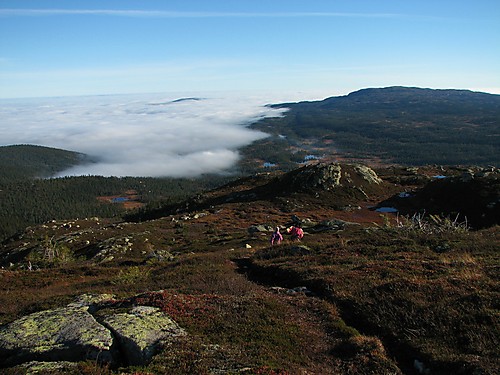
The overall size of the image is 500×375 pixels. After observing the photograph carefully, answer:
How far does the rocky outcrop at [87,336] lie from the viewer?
37.1 ft

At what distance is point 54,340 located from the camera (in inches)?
464

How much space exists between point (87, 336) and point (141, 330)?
1775 millimetres

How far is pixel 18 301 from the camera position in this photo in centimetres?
2212

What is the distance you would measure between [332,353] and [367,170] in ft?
294

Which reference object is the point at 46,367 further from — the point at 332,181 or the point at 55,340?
the point at 332,181

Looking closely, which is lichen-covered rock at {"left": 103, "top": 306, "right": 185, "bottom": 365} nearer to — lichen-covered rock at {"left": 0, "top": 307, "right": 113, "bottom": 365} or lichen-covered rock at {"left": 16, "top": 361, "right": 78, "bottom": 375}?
lichen-covered rock at {"left": 0, "top": 307, "right": 113, "bottom": 365}

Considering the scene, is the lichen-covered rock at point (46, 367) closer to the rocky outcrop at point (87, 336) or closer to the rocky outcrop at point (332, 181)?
the rocky outcrop at point (87, 336)

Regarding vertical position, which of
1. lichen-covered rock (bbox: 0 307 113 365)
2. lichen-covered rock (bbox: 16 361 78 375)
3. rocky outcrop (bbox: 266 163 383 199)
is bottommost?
rocky outcrop (bbox: 266 163 383 199)

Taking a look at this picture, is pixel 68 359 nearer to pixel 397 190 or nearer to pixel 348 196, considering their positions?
pixel 348 196

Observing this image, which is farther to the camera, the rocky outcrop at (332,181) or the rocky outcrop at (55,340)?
the rocky outcrop at (332,181)

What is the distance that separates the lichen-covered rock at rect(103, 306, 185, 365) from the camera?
1159cm

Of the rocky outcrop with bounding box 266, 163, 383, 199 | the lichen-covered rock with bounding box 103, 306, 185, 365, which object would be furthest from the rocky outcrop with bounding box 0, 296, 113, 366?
the rocky outcrop with bounding box 266, 163, 383, 199

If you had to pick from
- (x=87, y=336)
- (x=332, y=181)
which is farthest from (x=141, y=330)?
(x=332, y=181)

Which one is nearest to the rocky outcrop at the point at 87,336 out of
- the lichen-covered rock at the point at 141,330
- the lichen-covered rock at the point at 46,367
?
the lichen-covered rock at the point at 141,330
